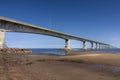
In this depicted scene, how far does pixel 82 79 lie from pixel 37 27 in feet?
217

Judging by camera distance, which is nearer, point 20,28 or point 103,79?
point 103,79

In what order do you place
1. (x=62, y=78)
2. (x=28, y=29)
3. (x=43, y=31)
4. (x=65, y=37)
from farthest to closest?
1. (x=65, y=37)
2. (x=43, y=31)
3. (x=28, y=29)
4. (x=62, y=78)

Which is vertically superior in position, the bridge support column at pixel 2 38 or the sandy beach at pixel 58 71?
the bridge support column at pixel 2 38

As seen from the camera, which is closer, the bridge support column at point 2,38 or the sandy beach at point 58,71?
the sandy beach at point 58,71

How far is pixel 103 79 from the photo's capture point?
12477mm

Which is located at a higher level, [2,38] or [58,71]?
[2,38]

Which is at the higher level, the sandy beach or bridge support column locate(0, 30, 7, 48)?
bridge support column locate(0, 30, 7, 48)

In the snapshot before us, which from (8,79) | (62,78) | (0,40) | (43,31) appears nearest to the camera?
(8,79)

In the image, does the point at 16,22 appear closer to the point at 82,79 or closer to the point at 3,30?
the point at 3,30

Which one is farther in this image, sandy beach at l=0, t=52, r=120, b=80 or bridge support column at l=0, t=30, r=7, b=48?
bridge support column at l=0, t=30, r=7, b=48

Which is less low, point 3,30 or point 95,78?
point 3,30

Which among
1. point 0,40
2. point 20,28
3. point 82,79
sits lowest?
point 82,79

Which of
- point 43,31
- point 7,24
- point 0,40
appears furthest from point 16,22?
point 43,31

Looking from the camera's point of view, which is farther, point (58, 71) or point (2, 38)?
point (2, 38)
